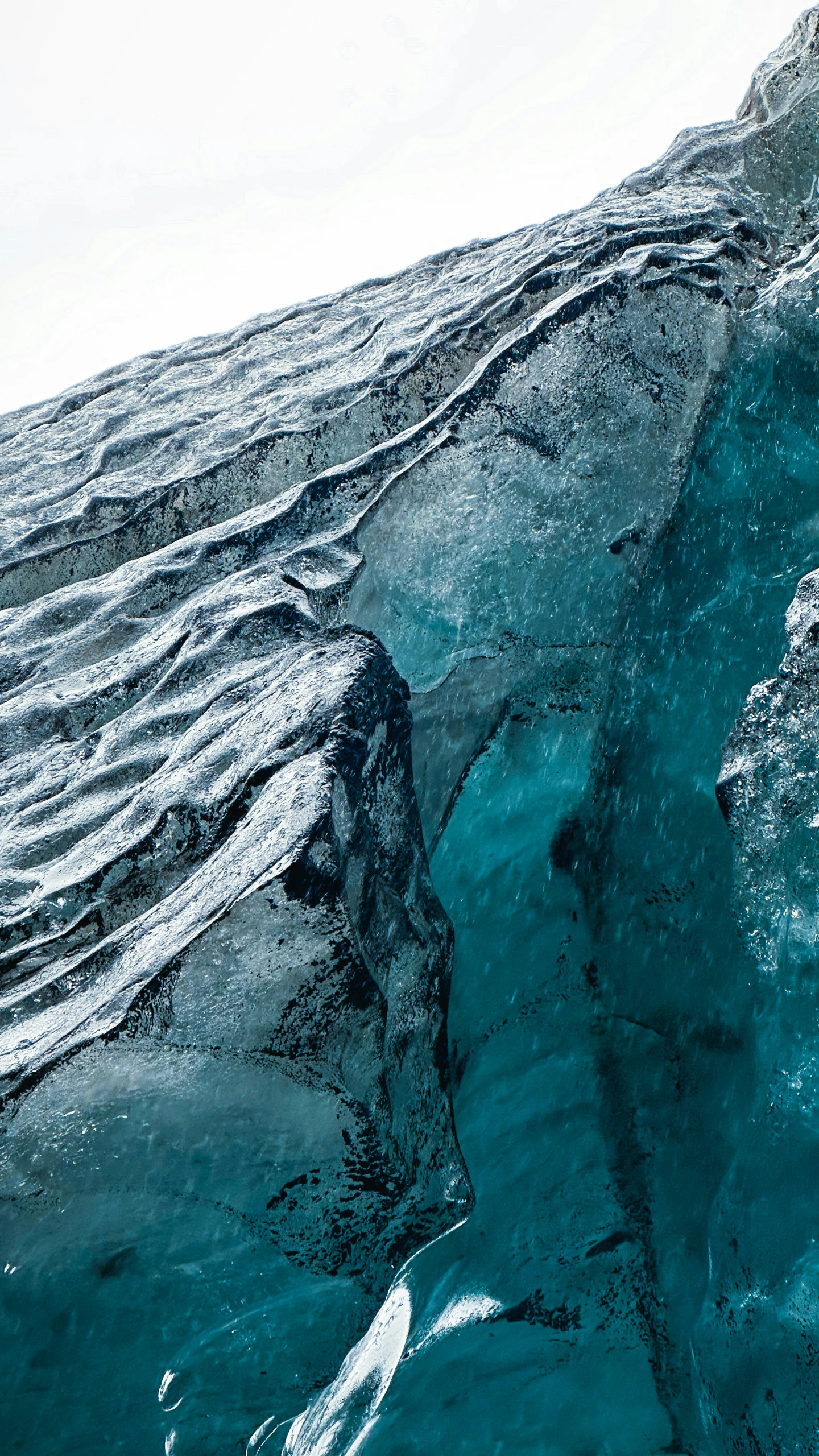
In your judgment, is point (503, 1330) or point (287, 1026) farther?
point (503, 1330)

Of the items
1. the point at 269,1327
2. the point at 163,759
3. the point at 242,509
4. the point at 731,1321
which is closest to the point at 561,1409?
the point at 731,1321

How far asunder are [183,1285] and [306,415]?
2726 mm

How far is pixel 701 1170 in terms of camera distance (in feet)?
6.64

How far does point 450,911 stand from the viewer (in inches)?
89.7

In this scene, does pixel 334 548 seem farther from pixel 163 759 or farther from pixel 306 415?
pixel 306 415

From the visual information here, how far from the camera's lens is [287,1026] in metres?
1.57

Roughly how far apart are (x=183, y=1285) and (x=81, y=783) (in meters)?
1.14

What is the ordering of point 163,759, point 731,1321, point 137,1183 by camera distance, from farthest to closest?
point 163,759 < point 731,1321 < point 137,1183

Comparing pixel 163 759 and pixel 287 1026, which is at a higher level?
pixel 163 759

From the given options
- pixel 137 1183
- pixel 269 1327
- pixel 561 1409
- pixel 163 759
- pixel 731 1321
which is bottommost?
pixel 561 1409

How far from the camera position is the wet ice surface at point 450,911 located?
5.08 ft

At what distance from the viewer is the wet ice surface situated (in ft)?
5.08

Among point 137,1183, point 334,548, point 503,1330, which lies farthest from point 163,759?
point 503,1330

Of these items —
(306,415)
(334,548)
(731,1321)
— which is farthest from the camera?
(306,415)
